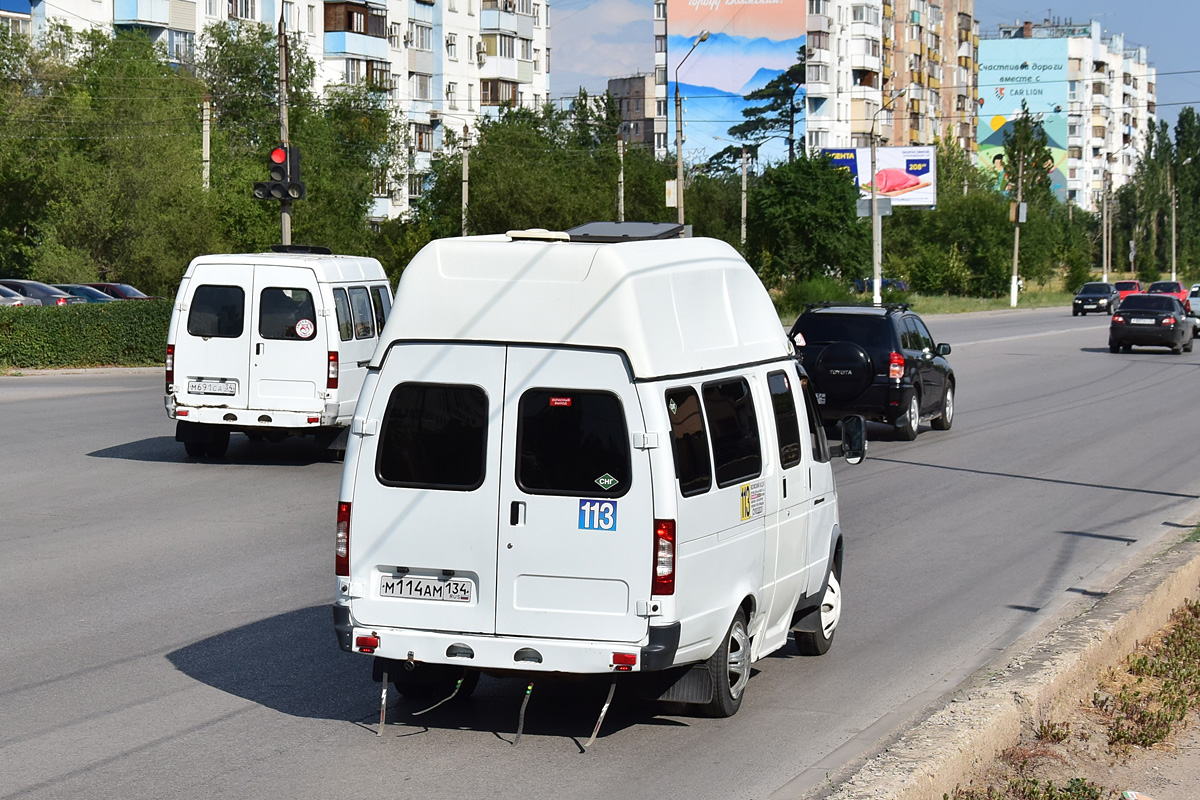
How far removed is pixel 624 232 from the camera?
308 inches

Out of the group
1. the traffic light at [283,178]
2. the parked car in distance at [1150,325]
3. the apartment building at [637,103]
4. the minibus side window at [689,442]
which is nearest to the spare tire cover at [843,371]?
the traffic light at [283,178]

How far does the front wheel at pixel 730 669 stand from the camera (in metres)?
7.01

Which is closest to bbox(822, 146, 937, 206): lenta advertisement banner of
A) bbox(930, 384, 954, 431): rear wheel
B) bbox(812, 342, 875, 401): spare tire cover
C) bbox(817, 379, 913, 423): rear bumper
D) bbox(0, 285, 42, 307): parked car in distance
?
bbox(0, 285, 42, 307): parked car in distance

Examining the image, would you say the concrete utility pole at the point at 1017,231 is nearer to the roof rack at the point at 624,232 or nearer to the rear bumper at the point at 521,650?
the roof rack at the point at 624,232

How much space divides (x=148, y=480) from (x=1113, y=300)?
219 ft

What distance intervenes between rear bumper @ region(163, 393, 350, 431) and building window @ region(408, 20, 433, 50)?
7947 cm

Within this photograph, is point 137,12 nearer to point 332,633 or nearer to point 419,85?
point 419,85

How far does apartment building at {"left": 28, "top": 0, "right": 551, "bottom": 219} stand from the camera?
235ft

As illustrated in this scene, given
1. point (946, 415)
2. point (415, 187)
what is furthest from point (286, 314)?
point (415, 187)

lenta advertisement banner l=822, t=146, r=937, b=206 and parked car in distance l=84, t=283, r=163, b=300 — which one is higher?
lenta advertisement banner l=822, t=146, r=937, b=206

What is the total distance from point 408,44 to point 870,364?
258 feet

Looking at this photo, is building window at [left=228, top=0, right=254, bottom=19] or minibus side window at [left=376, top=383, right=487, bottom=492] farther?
building window at [left=228, top=0, right=254, bottom=19]

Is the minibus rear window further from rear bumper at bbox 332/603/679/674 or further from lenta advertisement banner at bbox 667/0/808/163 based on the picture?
lenta advertisement banner at bbox 667/0/808/163

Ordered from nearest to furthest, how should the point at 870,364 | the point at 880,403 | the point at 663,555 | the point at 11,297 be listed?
the point at 663,555
the point at 870,364
the point at 880,403
the point at 11,297
